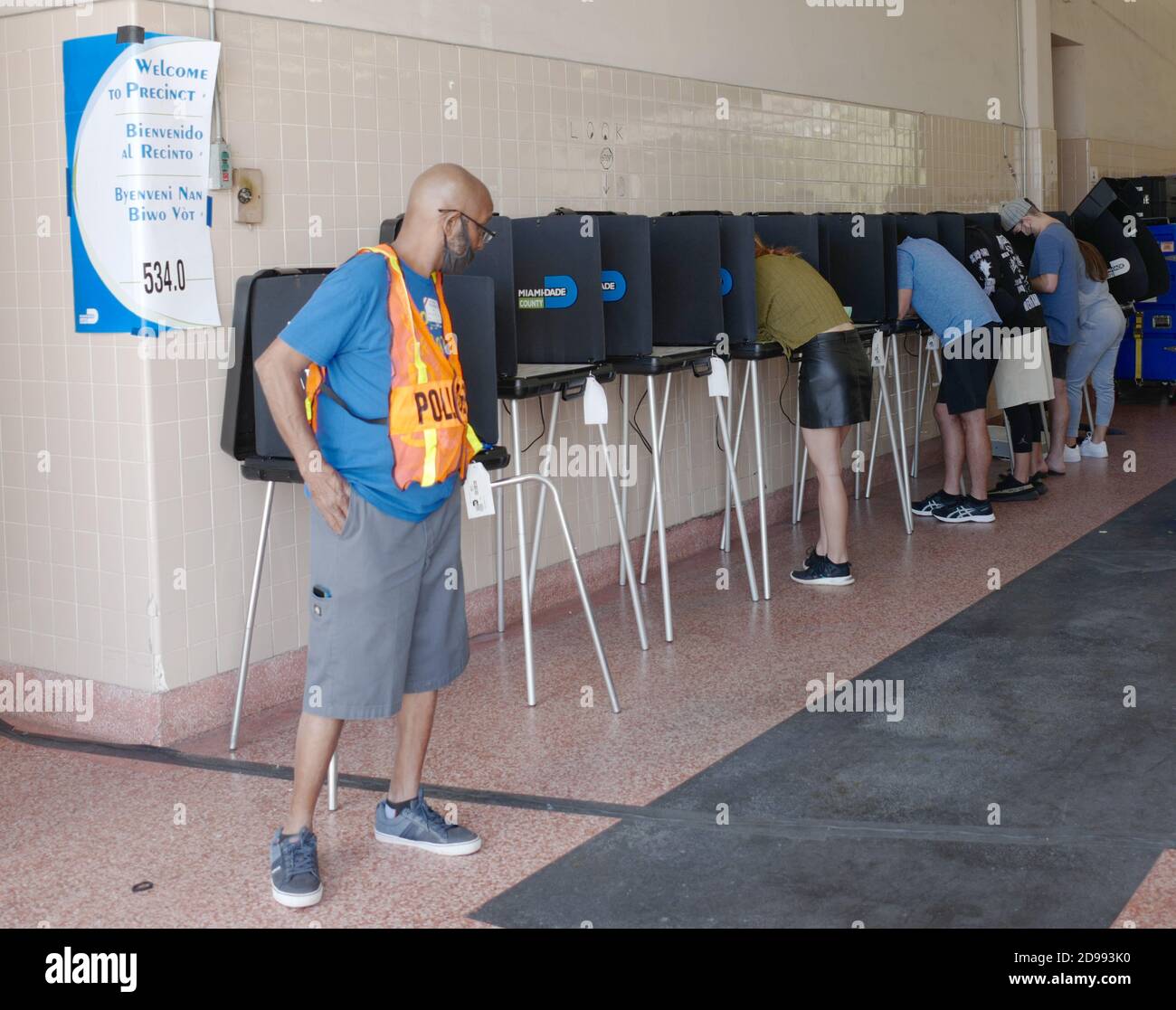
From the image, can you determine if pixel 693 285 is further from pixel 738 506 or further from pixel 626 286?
pixel 738 506

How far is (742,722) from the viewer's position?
3.65 meters

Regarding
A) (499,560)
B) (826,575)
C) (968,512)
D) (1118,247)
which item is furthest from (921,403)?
(499,560)

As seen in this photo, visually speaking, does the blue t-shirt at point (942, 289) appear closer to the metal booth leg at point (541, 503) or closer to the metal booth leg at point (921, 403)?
the metal booth leg at point (921, 403)

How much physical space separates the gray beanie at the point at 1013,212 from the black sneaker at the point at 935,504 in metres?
1.54

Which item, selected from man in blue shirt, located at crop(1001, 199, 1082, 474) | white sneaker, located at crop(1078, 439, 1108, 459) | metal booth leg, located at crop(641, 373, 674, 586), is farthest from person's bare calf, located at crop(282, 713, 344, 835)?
white sneaker, located at crop(1078, 439, 1108, 459)

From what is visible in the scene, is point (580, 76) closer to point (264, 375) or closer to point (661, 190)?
point (661, 190)

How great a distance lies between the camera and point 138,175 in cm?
340

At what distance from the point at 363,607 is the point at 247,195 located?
5.05 feet

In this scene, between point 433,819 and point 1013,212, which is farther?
point 1013,212

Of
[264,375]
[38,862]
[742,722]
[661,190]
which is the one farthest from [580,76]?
[38,862]

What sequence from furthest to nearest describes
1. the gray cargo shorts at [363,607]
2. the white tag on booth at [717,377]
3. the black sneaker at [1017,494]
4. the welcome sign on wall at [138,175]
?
1. the black sneaker at [1017,494]
2. the white tag on booth at [717,377]
3. the welcome sign on wall at [138,175]
4. the gray cargo shorts at [363,607]

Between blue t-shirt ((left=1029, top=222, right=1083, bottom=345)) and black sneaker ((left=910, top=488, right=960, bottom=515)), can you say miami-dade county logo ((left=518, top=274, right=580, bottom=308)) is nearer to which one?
black sneaker ((left=910, top=488, right=960, bottom=515))

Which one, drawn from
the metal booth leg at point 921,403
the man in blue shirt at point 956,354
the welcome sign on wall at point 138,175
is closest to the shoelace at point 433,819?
the welcome sign on wall at point 138,175

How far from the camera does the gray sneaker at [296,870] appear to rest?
8.55 ft
